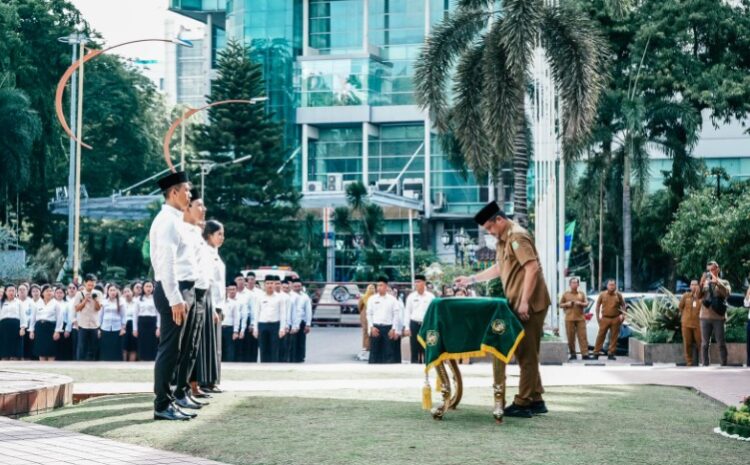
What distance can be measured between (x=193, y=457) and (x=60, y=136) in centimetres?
4969

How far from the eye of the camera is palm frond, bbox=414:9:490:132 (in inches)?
1086

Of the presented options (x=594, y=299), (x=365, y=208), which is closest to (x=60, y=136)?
(x=365, y=208)

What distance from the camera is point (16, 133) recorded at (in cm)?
4866

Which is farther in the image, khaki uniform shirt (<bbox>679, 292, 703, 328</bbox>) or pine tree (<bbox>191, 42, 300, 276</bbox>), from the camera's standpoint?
pine tree (<bbox>191, 42, 300, 276</bbox>)

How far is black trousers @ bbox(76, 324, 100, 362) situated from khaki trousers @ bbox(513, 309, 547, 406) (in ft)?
48.0

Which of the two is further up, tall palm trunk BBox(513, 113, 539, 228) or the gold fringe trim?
tall palm trunk BBox(513, 113, 539, 228)

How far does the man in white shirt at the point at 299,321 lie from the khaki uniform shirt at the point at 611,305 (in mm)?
6149

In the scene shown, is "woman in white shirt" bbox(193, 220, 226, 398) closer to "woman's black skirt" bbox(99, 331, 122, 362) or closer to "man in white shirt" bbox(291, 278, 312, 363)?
"man in white shirt" bbox(291, 278, 312, 363)

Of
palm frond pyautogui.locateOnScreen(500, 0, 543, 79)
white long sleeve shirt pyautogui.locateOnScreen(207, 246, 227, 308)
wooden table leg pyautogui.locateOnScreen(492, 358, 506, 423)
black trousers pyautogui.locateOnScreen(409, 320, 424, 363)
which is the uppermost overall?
palm frond pyautogui.locateOnScreen(500, 0, 543, 79)

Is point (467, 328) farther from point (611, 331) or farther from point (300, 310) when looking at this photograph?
point (611, 331)

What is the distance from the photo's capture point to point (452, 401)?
33.2ft

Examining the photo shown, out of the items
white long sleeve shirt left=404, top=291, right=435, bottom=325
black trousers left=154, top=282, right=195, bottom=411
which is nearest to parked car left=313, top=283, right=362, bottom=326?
white long sleeve shirt left=404, top=291, right=435, bottom=325

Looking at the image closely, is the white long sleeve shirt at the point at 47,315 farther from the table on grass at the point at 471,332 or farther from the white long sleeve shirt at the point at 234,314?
the table on grass at the point at 471,332

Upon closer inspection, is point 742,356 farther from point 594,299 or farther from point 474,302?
point 474,302
